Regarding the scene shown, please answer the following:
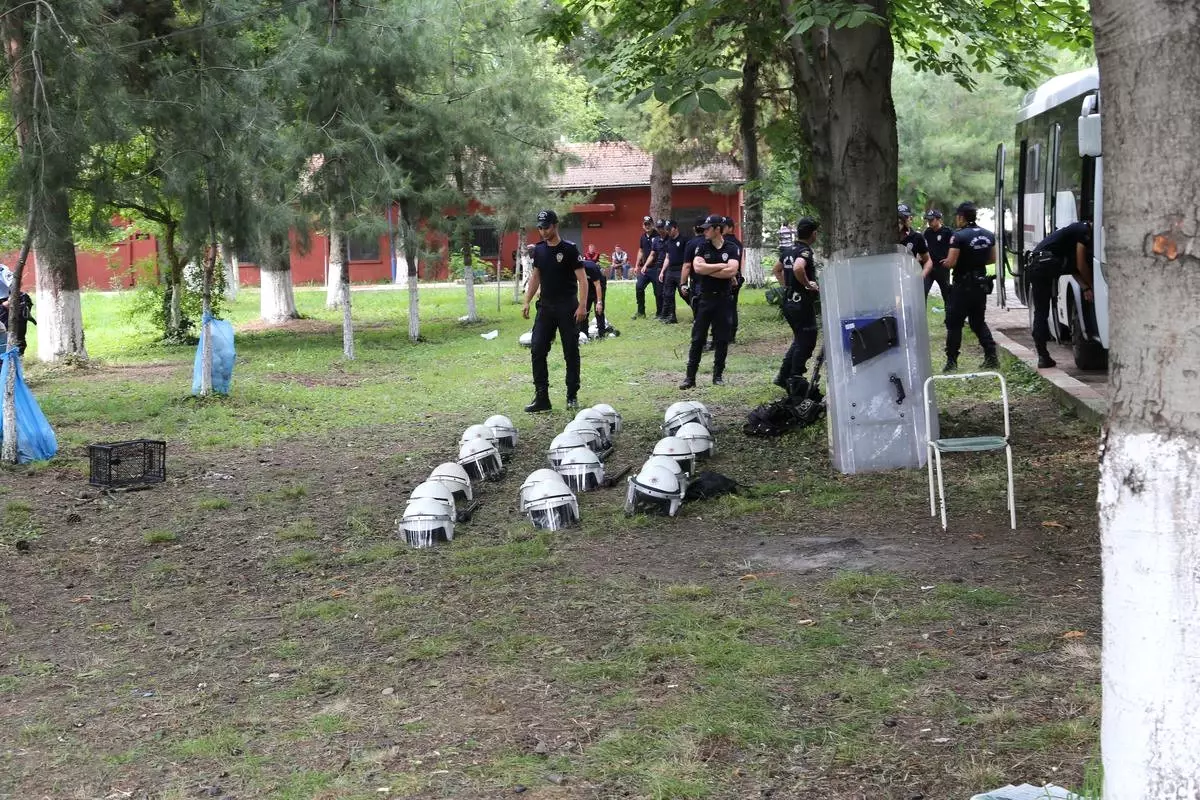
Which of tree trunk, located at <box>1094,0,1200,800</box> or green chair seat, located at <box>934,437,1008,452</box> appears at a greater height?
tree trunk, located at <box>1094,0,1200,800</box>

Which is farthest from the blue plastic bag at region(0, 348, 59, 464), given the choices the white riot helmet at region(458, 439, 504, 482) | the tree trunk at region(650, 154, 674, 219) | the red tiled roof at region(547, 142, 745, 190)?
the red tiled roof at region(547, 142, 745, 190)

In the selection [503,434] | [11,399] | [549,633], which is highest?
[11,399]

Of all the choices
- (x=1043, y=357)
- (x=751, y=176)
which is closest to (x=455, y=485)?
(x=1043, y=357)

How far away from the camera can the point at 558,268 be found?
37.7 ft

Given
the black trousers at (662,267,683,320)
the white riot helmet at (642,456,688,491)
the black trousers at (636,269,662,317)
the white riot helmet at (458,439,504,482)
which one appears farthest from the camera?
the black trousers at (636,269,662,317)

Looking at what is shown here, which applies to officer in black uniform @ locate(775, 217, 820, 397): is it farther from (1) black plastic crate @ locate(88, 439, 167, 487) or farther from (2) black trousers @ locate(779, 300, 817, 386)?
(1) black plastic crate @ locate(88, 439, 167, 487)

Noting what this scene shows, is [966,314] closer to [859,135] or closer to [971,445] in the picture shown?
[859,135]

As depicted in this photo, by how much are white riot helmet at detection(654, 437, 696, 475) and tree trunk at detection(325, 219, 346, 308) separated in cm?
1051

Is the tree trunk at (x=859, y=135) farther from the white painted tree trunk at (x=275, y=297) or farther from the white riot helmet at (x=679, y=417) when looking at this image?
the white painted tree trunk at (x=275, y=297)

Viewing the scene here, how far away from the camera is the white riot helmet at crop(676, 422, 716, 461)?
31.1 feet

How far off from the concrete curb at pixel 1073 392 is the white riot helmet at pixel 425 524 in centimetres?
434

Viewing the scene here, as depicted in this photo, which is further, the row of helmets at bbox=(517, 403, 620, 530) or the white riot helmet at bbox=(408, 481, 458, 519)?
the row of helmets at bbox=(517, 403, 620, 530)

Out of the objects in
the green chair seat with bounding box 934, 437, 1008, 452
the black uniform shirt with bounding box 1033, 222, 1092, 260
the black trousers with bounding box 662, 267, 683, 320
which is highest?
the black uniform shirt with bounding box 1033, 222, 1092, 260

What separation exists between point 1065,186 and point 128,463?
10807mm
